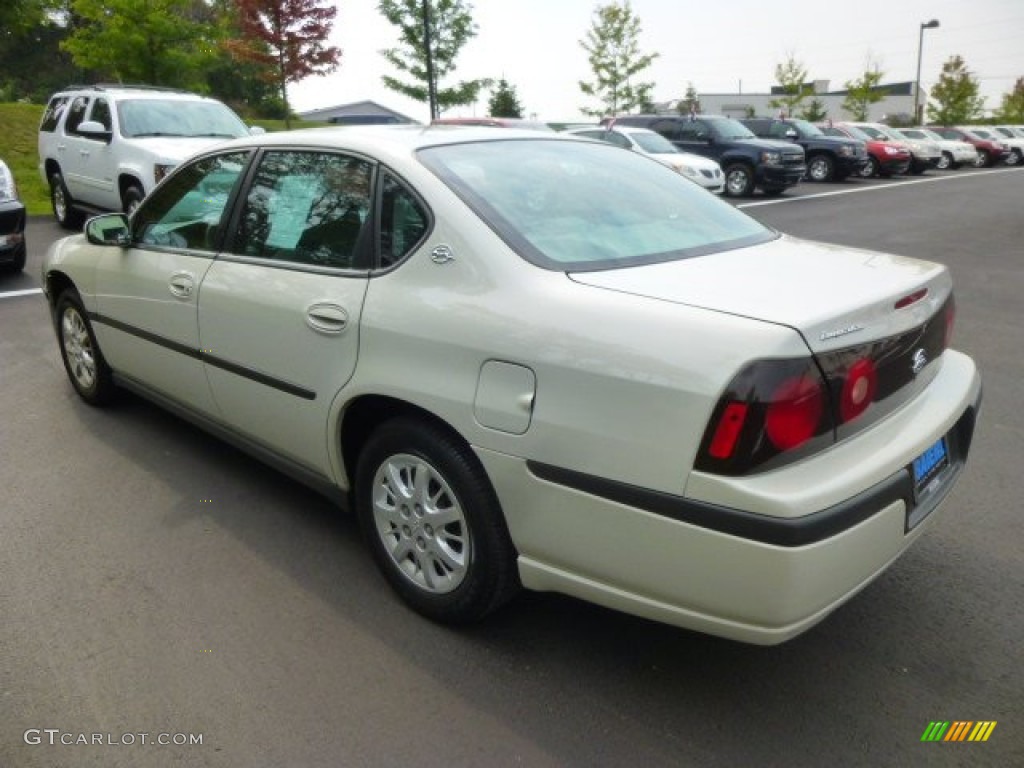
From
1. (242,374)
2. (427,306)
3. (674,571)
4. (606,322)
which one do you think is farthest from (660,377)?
(242,374)

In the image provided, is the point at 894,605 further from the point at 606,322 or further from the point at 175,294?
the point at 175,294

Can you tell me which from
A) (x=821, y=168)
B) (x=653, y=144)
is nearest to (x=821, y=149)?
(x=821, y=168)

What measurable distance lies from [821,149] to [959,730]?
73.8ft

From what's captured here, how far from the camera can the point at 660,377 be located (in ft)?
6.98

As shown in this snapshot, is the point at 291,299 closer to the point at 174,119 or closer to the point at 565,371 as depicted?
the point at 565,371

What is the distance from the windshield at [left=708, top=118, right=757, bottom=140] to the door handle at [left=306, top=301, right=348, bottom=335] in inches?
705

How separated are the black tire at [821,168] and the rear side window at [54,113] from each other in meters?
18.0

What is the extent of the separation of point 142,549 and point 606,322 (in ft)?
7.25

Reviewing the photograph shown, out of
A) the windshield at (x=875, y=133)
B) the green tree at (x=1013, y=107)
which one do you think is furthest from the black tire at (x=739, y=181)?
the green tree at (x=1013, y=107)

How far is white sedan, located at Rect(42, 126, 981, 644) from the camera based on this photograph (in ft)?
6.88

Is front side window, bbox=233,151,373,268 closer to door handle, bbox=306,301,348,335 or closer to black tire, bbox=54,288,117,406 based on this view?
door handle, bbox=306,301,348,335

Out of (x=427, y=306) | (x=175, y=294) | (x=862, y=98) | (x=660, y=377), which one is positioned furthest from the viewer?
(x=862, y=98)

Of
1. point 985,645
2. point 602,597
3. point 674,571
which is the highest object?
point 674,571

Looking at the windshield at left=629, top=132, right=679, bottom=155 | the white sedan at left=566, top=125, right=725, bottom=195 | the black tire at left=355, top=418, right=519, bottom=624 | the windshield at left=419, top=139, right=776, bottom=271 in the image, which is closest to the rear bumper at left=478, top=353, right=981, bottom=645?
the black tire at left=355, top=418, right=519, bottom=624
